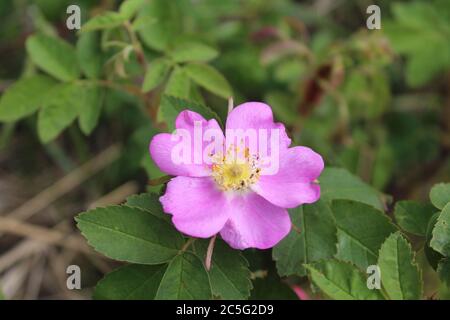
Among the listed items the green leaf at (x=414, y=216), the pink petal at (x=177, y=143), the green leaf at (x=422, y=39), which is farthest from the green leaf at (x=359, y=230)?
the green leaf at (x=422, y=39)

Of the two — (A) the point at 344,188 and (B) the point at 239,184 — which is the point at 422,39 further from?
(B) the point at 239,184

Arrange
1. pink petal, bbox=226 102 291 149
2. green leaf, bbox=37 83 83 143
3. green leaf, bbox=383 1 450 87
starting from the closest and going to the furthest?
pink petal, bbox=226 102 291 149
green leaf, bbox=37 83 83 143
green leaf, bbox=383 1 450 87

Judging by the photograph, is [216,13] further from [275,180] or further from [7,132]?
[275,180]

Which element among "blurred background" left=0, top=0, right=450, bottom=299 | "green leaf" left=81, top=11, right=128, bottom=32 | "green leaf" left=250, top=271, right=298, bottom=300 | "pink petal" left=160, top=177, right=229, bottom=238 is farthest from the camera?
"blurred background" left=0, top=0, right=450, bottom=299

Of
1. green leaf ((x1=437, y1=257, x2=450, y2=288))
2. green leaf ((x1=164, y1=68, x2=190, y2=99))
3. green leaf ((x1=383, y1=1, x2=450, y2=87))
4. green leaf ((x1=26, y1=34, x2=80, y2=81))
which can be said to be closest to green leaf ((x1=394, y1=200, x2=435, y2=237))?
green leaf ((x1=437, y1=257, x2=450, y2=288))

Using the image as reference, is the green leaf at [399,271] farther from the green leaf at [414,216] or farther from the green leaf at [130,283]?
the green leaf at [130,283]

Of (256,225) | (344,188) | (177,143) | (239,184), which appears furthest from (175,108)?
(344,188)

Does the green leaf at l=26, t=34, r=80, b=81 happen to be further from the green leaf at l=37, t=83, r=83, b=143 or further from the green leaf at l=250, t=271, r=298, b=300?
the green leaf at l=250, t=271, r=298, b=300

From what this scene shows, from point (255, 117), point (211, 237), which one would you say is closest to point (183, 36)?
point (255, 117)
